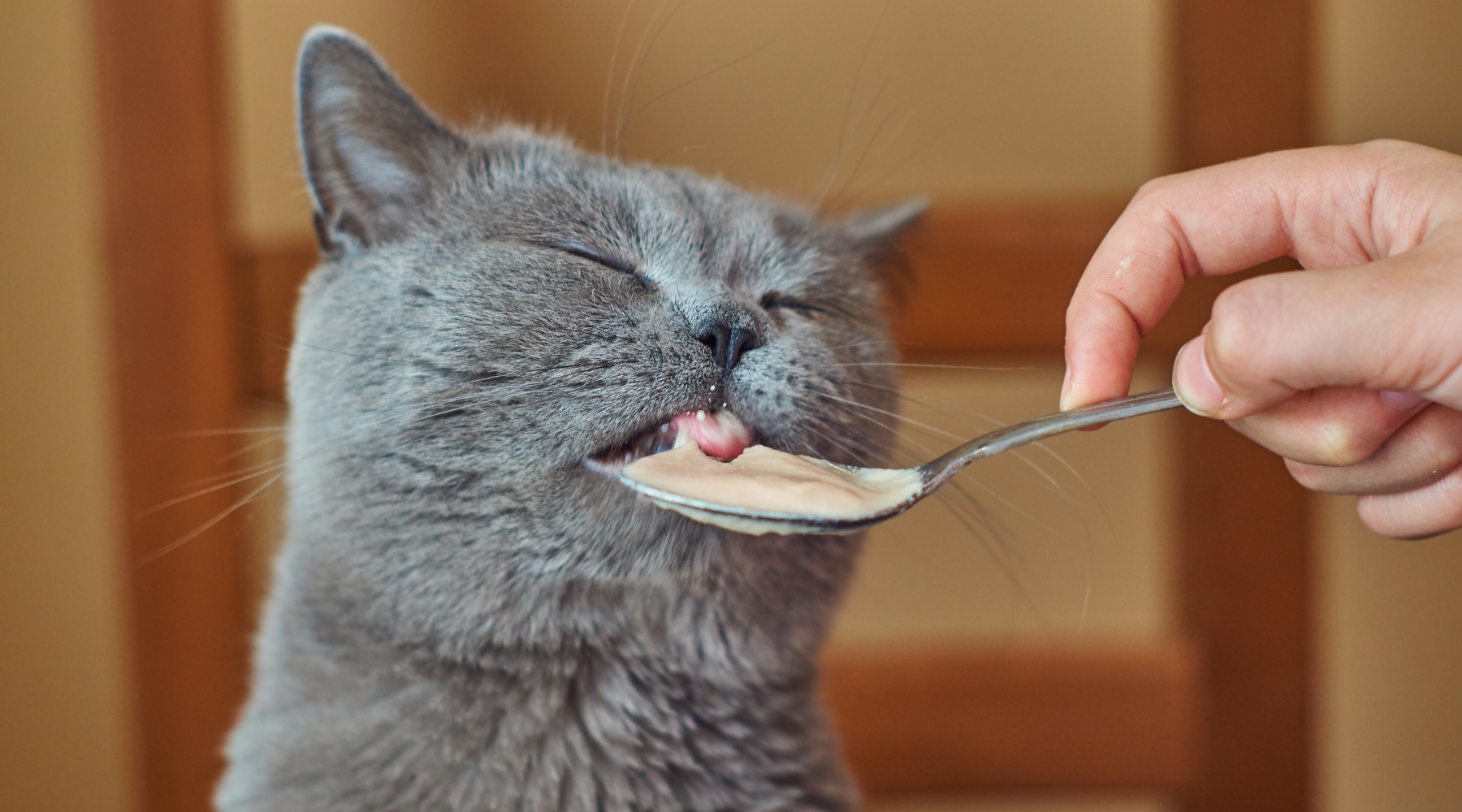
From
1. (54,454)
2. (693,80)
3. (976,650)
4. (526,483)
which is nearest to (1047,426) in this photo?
(526,483)

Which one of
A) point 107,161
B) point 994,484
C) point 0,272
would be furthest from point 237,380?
point 994,484

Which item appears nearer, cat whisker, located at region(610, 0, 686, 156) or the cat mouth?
the cat mouth

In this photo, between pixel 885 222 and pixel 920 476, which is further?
pixel 885 222

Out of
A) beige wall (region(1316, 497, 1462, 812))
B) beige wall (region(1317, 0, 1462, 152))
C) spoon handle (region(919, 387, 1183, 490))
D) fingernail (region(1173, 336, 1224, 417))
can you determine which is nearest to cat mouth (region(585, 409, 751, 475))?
spoon handle (region(919, 387, 1183, 490))

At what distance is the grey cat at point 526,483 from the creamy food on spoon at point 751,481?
0.07ft

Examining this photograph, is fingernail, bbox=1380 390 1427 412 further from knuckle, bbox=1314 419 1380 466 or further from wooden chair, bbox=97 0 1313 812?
wooden chair, bbox=97 0 1313 812

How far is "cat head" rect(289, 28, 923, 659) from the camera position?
516 mm

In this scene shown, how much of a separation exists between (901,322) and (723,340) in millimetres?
494

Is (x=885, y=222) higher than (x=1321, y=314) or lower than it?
higher

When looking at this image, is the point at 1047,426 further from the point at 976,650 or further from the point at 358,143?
the point at 976,650

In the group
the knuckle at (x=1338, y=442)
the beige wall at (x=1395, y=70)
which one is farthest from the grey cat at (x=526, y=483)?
the beige wall at (x=1395, y=70)

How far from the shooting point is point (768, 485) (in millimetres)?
442

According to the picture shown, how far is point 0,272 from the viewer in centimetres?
118

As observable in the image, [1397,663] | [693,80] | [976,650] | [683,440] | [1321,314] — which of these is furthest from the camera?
[1397,663]
